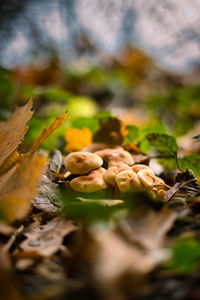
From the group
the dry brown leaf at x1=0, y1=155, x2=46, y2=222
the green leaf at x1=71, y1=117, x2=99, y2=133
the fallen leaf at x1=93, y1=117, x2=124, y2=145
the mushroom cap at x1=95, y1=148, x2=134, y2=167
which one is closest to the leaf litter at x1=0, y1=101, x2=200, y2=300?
the dry brown leaf at x1=0, y1=155, x2=46, y2=222

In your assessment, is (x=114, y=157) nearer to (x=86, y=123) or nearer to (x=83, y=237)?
(x=86, y=123)

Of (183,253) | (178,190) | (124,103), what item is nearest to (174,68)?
(124,103)

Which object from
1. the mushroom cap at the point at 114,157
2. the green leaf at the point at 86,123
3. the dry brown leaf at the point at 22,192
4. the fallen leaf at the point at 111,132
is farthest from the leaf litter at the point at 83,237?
the green leaf at the point at 86,123

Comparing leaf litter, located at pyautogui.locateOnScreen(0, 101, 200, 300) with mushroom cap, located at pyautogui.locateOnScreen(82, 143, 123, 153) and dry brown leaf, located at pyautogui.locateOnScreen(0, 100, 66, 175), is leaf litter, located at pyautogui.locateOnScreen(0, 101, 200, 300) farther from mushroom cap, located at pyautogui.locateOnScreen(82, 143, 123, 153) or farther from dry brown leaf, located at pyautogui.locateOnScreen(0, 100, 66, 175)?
mushroom cap, located at pyautogui.locateOnScreen(82, 143, 123, 153)

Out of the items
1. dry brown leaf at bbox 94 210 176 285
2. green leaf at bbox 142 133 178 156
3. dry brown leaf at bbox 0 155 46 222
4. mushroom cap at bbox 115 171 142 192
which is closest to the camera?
dry brown leaf at bbox 94 210 176 285

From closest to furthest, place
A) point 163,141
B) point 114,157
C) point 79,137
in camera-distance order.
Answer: point 114,157, point 163,141, point 79,137

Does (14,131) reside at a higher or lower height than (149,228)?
higher

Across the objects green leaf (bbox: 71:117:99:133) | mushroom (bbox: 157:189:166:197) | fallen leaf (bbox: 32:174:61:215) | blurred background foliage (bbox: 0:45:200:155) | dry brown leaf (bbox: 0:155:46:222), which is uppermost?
dry brown leaf (bbox: 0:155:46:222)

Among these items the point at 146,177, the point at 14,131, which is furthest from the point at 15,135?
the point at 146,177

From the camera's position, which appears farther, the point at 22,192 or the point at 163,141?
the point at 163,141
